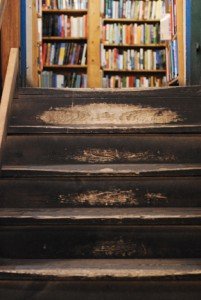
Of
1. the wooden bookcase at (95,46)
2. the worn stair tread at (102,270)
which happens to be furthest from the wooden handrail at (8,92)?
the wooden bookcase at (95,46)

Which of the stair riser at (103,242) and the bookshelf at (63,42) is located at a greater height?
the bookshelf at (63,42)

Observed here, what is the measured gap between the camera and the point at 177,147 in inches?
93.7

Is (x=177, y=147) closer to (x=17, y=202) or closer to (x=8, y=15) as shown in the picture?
(x=17, y=202)

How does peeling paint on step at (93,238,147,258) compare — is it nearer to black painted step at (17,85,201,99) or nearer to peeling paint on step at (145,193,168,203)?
peeling paint on step at (145,193,168,203)

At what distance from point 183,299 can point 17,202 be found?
873mm

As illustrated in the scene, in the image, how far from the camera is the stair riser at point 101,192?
2.16m

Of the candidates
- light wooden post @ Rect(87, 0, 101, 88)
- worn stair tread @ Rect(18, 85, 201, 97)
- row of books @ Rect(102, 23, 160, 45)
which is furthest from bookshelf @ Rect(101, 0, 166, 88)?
worn stair tread @ Rect(18, 85, 201, 97)

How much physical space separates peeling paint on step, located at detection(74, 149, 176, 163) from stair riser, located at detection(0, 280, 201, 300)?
2.42 feet

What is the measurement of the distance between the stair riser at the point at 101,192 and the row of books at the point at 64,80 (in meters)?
3.70

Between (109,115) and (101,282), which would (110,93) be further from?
(101,282)

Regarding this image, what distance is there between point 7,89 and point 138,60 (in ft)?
12.1

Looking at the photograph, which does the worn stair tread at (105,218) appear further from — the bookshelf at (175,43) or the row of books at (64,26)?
the row of books at (64,26)

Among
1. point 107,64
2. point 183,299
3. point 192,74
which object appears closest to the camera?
point 183,299


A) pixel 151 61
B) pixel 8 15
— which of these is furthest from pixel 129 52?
pixel 8 15
